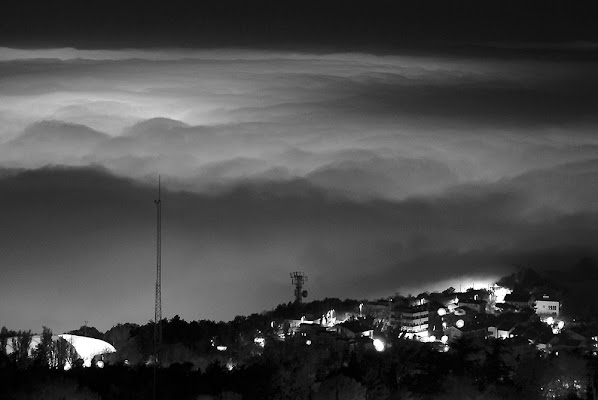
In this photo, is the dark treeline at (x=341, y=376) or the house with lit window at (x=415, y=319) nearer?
the dark treeline at (x=341, y=376)

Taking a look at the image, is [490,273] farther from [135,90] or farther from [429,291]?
[135,90]

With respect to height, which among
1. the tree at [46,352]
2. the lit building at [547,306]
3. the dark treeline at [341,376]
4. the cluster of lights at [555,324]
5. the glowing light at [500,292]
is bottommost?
the dark treeline at [341,376]

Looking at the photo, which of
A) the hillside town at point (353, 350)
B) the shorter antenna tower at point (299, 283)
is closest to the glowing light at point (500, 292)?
the hillside town at point (353, 350)

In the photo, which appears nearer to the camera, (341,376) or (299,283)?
(341,376)

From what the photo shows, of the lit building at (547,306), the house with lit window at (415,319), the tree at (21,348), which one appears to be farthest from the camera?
the lit building at (547,306)

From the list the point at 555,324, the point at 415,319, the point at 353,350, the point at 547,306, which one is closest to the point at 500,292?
the point at 547,306

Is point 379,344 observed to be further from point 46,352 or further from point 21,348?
point 21,348

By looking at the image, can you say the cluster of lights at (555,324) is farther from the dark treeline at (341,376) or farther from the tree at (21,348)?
the tree at (21,348)

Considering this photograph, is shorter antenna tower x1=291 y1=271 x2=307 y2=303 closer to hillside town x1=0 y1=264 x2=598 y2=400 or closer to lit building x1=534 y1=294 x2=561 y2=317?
hillside town x1=0 y1=264 x2=598 y2=400

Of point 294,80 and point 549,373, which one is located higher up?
point 294,80

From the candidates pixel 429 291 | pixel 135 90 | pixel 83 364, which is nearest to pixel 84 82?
pixel 135 90

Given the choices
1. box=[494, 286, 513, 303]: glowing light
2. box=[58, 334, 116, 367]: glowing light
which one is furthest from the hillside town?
box=[494, 286, 513, 303]: glowing light
